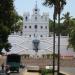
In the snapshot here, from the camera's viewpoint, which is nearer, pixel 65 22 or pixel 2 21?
pixel 2 21

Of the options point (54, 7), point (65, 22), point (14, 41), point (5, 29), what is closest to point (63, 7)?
point (54, 7)

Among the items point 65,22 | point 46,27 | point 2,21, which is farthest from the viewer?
point 46,27

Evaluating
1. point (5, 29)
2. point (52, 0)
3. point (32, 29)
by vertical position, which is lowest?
point (5, 29)

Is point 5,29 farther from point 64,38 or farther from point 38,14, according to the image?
point 38,14

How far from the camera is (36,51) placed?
12594 centimetres

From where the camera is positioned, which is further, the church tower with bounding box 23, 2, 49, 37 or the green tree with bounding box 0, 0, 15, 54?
the church tower with bounding box 23, 2, 49, 37

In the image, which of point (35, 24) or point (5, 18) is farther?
point (35, 24)

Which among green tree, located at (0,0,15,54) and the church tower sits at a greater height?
the church tower

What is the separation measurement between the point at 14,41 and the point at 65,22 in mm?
23607

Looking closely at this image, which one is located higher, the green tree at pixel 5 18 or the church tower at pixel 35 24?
the church tower at pixel 35 24

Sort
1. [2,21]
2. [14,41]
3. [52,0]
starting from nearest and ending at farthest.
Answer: [2,21]
[52,0]
[14,41]

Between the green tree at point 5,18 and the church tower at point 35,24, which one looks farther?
the church tower at point 35,24

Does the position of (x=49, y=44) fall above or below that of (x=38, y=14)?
below

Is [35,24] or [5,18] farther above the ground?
[35,24]
